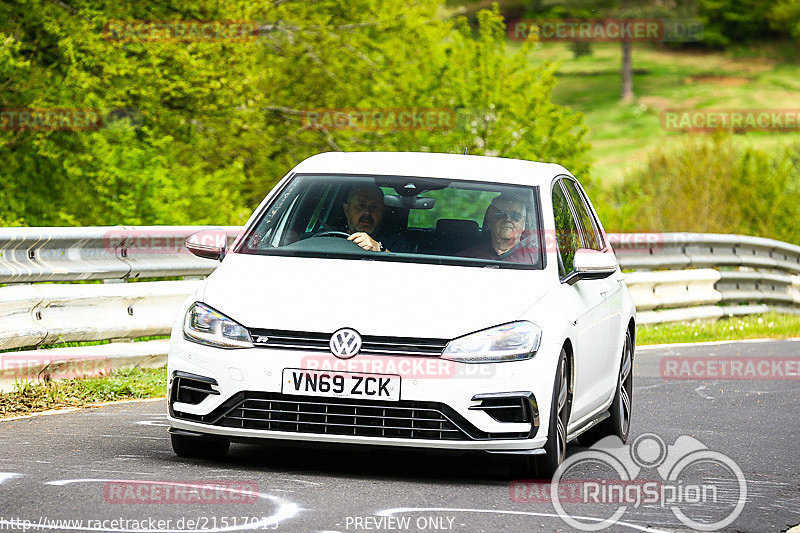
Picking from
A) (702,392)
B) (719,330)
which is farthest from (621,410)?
(719,330)

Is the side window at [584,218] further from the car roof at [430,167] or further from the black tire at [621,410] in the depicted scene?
the black tire at [621,410]

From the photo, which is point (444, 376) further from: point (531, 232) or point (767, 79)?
point (767, 79)

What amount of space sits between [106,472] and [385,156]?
2.68 meters

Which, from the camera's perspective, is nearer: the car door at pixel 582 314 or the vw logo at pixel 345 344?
the vw logo at pixel 345 344

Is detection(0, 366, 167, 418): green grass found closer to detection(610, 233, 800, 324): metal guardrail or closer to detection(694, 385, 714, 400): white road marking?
detection(694, 385, 714, 400): white road marking

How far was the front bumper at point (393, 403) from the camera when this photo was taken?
250 inches

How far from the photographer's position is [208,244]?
7512 mm

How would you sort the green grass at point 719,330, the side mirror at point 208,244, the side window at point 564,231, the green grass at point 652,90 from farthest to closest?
the green grass at point 652,90
the green grass at point 719,330
the side window at point 564,231
the side mirror at point 208,244

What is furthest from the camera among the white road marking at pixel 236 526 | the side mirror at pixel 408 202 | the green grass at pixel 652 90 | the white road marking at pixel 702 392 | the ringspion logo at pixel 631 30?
the green grass at pixel 652 90

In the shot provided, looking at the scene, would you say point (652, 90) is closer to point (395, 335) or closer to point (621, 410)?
point (621, 410)

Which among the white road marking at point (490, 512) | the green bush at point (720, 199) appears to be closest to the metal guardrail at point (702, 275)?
the white road marking at point (490, 512)

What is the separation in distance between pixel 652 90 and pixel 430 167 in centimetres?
11491

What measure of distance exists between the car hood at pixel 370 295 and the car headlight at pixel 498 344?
40 mm

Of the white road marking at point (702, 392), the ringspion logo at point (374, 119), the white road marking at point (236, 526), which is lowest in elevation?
the ringspion logo at point (374, 119)
